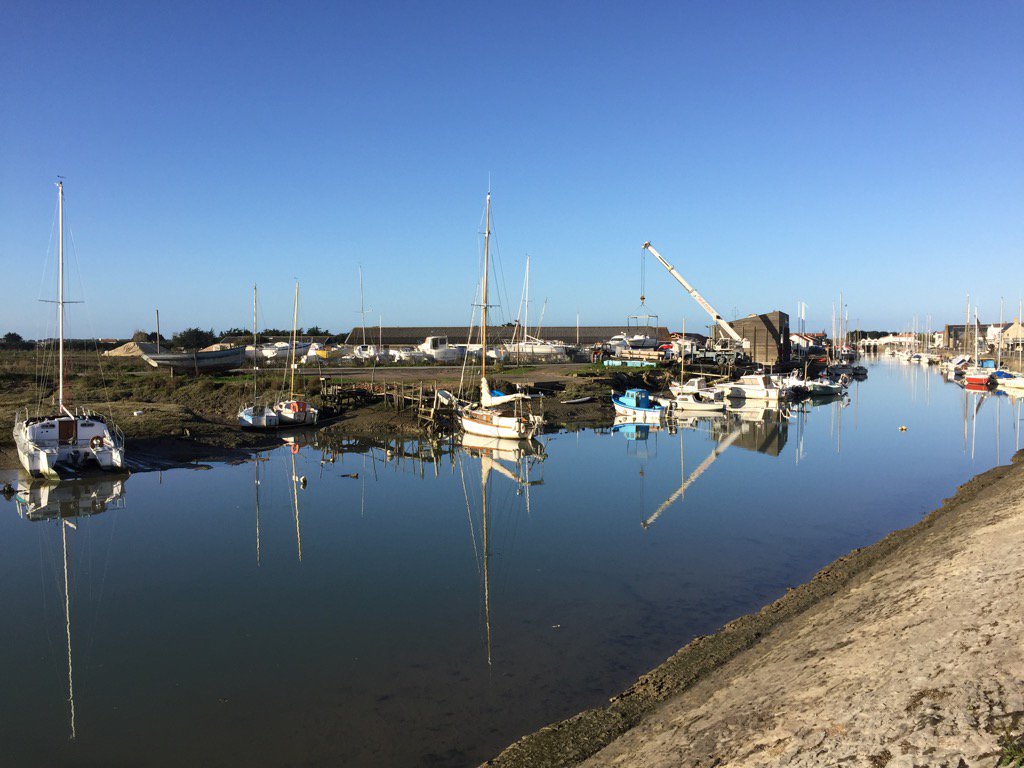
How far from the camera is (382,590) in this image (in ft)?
55.5

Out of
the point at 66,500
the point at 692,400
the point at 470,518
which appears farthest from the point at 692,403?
the point at 66,500

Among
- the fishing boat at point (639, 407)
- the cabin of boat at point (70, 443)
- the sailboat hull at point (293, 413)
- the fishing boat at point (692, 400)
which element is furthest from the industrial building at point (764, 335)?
the cabin of boat at point (70, 443)

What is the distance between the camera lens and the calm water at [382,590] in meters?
11.1

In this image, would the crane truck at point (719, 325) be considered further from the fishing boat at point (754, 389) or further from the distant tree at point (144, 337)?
the distant tree at point (144, 337)

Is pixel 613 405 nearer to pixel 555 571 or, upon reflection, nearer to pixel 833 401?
pixel 833 401

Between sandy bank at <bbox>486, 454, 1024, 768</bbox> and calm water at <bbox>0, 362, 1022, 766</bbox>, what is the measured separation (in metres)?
1.08

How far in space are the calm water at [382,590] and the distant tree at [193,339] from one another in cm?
7028

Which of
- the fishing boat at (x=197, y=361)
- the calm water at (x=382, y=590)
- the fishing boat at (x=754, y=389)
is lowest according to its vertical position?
the calm water at (x=382, y=590)

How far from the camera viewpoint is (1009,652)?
31.0 feet

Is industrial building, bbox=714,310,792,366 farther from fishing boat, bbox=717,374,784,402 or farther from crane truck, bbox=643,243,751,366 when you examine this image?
fishing boat, bbox=717,374,784,402

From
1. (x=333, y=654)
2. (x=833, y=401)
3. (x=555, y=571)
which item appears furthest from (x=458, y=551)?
(x=833, y=401)

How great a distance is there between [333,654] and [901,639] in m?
9.32

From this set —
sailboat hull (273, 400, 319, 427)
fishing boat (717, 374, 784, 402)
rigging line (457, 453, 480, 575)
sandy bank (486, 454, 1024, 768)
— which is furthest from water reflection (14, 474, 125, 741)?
fishing boat (717, 374, 784, 402)

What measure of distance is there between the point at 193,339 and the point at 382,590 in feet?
300
